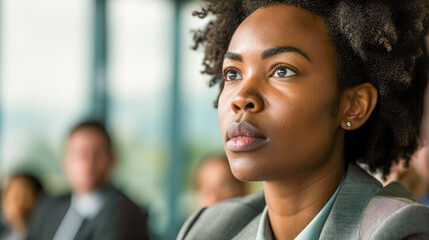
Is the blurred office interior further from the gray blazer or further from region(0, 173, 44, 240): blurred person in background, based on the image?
the gray blazer

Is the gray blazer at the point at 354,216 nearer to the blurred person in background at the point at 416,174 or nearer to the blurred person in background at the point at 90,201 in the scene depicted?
the blurred person in background at the point at 416,174

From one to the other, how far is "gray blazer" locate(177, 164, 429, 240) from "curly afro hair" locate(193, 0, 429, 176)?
0.12 metres

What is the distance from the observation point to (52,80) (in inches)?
181

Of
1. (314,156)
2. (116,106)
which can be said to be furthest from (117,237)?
(116,106)

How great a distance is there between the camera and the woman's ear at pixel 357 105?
4.16 ft

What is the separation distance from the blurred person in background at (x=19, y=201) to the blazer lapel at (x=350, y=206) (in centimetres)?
268

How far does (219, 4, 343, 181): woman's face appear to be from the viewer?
1.18 meters

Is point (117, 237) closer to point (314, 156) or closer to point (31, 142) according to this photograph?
point (314, 156)

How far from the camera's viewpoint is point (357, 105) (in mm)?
1278

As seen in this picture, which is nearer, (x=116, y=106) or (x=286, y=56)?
(x=286, y=56)

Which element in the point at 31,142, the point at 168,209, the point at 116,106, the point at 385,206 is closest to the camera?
the point at 385,206

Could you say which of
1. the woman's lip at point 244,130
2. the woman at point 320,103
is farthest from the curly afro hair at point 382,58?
the woman's lip at point 244,130

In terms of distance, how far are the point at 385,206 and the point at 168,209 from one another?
455 cm

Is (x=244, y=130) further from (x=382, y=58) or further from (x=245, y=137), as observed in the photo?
(x=382, y=58)
